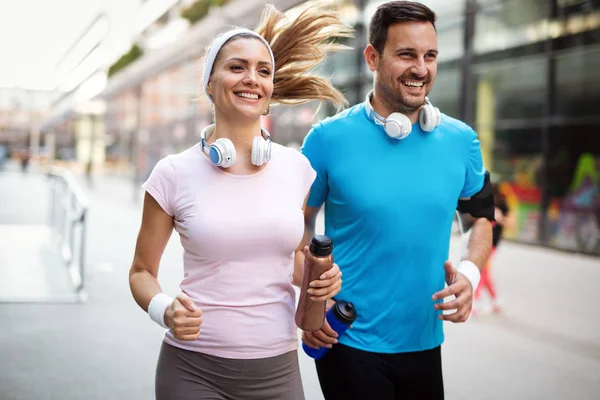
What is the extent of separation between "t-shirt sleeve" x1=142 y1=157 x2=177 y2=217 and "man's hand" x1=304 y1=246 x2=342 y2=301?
0.40 m

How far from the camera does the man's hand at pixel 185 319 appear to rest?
1777 mm

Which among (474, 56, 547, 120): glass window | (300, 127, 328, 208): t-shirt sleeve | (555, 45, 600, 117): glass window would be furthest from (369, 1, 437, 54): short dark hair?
(474, 56, 547, 120): glass window

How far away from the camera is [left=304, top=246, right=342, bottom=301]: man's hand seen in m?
1.86

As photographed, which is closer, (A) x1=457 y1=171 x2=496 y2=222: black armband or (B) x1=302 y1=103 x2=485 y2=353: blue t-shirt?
(B) x1=302 y1=103 x2=485 y2=353: blue t-shirt

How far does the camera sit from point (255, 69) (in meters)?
2.03

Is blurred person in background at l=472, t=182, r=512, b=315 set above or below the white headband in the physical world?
below

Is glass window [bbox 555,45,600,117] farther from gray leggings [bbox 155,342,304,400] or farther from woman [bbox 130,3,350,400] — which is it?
gray leggings [bbox 155,342,304,400]

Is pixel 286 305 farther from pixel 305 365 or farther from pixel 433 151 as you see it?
pixel 305 365

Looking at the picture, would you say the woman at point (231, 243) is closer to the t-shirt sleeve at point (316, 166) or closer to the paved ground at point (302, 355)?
the t-shirt sleeve at point (316, 166)

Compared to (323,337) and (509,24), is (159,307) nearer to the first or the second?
(323,337)

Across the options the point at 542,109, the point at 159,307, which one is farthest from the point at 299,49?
the point at 542,109

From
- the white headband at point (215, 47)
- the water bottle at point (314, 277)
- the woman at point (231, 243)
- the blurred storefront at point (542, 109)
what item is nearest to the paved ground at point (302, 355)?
the woman at point (231, 243)

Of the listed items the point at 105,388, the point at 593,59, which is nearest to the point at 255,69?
the point at 105,388

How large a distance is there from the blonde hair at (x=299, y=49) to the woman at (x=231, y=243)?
393 millimetres
